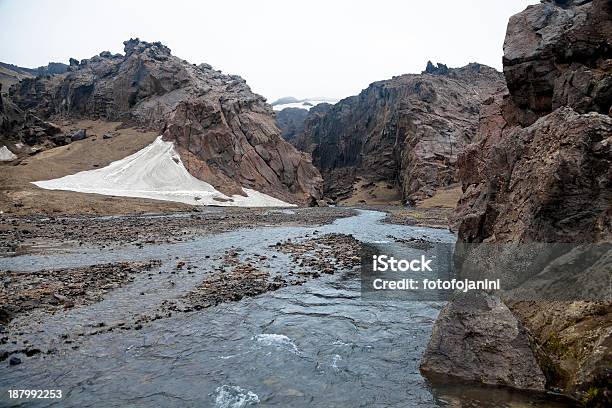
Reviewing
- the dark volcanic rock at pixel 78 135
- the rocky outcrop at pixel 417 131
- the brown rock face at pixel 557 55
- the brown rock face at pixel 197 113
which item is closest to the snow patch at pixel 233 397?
the brown rock face at pixel 557 55

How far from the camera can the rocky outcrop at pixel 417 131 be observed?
120000 millimetres

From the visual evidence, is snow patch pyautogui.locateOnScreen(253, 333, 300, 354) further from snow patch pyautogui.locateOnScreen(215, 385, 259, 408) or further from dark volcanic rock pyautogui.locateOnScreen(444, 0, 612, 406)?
dark volcanic rock pyautogui.locateOnScreen(444, 0, 612, 406)

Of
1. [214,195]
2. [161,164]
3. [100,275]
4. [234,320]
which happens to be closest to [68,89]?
[161,164]

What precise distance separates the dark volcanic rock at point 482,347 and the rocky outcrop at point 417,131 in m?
100

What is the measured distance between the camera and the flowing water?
841cm

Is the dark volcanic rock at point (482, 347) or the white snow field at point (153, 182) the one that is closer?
the dark volcanic rock at point (482, 347)

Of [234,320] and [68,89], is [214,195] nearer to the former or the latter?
[234,320]

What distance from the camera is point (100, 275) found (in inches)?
731

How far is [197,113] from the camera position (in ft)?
325

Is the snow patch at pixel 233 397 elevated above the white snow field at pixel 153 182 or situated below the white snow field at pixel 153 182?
below

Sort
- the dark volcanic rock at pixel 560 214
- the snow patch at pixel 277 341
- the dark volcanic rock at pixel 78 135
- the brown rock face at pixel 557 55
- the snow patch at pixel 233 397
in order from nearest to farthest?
the dark volcanic rock at pixel 560 214
the snow patch at pixel 233 397
the snow patch at pixel 277 341
the brown rock face at pixel 557 55
the dark volcanic rock at pixel 78 135

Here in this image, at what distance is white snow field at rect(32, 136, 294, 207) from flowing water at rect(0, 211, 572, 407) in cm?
5638

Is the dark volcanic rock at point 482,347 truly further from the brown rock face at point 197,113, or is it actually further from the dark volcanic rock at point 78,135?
the dark volcanic rock at point 78,135

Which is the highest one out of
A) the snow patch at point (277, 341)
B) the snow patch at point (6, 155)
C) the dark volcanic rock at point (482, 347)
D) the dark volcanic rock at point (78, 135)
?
the dark volcanic rock at point (78, 135)
